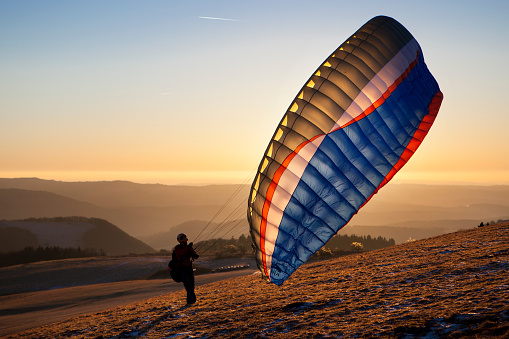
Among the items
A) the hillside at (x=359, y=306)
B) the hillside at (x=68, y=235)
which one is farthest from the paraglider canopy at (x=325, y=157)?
the hillside at (x=68, y=235)

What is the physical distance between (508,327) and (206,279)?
18203 millimetres

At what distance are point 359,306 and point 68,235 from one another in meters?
82.4

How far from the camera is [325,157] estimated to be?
37.1ft

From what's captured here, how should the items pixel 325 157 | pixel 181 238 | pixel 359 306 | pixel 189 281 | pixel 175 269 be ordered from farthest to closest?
pixel 189 281 → pixel 175 269 → pixel 181 238 → pixel 325 157 → pixel 359 306

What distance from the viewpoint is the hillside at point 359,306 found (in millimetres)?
7684

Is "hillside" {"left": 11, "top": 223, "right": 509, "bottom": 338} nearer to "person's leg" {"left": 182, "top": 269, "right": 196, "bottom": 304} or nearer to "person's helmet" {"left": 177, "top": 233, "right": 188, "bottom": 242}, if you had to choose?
"person's leg" {"left": 182, "top": 269, "right": 196, "bottom": 304}

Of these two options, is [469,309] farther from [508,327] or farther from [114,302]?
[114,302]

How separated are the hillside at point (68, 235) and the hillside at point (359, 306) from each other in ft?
219

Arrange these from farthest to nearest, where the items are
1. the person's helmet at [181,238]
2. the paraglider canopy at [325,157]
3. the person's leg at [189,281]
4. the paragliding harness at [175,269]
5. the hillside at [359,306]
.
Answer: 1. the person's leg at [189,281]
2. the paragliding harness at [175,269]
3. the person's helmet at [181,238]
4. the paraglider canopy at [325,157]
5. the hillside at [359,306]

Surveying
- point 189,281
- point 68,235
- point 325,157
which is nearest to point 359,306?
point 325,157

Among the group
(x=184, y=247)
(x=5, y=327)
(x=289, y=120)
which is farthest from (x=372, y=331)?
(x=5, y=327)

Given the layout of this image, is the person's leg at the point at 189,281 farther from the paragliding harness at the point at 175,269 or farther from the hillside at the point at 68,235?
the hillside at the point at 68,235

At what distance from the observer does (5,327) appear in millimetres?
15930

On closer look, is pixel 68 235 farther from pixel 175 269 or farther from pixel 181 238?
pixel 181 238
